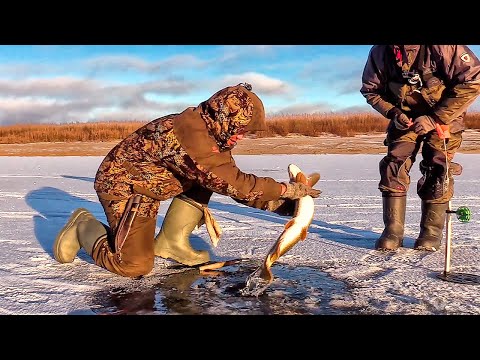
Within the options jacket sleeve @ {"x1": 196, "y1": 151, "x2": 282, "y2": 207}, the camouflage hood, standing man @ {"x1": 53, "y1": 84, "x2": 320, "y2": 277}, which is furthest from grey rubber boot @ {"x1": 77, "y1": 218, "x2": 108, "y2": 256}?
the camouflage hood

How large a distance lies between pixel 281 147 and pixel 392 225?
13.4 m

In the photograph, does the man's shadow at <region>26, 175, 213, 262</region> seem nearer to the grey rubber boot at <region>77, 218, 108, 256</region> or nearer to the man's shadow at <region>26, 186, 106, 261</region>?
the man's shadow at <region>26, 186, 106, 261</region>

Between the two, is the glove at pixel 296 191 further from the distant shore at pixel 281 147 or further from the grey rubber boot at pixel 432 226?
the distant shore at pixel 281 147

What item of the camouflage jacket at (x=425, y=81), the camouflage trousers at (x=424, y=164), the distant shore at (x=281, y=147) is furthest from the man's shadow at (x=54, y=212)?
the distant shore at (x=281, y=147)

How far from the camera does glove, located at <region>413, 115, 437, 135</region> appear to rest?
12.9 ft

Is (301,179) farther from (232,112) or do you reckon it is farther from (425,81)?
(425,81)

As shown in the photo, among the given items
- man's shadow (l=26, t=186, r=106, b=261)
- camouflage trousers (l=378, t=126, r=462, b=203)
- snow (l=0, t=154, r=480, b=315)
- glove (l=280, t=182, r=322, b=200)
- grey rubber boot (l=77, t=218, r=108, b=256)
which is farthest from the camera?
man's shadow (l=26, t=186, r=106, b=261)

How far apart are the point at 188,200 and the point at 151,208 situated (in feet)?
1.05

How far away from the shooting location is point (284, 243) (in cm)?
312

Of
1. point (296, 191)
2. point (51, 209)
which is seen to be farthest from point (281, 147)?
point (296, 191)

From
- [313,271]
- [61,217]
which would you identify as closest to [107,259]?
[313,271]

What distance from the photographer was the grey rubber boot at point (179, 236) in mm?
3680

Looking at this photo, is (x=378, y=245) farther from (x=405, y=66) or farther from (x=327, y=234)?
(x=405, y=66)

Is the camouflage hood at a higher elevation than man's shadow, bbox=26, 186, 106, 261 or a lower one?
higher
